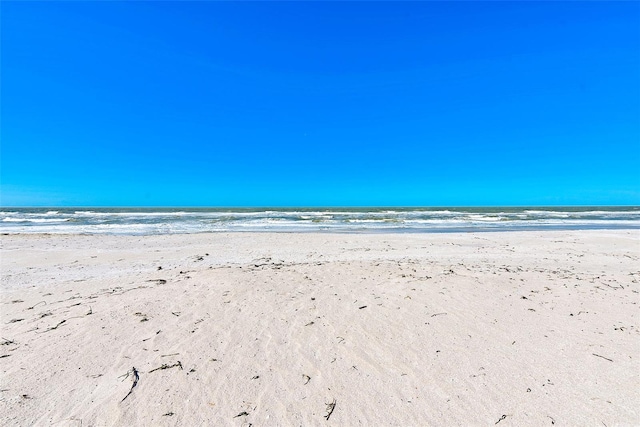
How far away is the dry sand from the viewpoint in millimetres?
3020

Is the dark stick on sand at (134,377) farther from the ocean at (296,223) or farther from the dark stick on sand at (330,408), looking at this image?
the ocean at (296,223)

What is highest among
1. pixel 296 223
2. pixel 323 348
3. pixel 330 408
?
pixel 296 223

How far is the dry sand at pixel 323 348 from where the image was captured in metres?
3.02

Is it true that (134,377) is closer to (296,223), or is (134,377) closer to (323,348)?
(323,348)

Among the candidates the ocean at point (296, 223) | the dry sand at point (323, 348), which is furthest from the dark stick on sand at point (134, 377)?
the ocean at point (296, 223)

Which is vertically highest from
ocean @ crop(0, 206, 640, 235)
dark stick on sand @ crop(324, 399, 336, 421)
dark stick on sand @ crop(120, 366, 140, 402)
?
ocean @ crop(0, 206, 640, 235)

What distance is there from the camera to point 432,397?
3164 millimetres

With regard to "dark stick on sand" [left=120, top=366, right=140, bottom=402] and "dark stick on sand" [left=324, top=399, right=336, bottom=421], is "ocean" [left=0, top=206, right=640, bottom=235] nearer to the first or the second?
"dark stick on sand" [left=120, top=366, right=140, bottom=402]

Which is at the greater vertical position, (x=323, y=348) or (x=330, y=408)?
(x=323, y=348)

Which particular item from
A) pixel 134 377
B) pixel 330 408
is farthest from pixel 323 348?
pixel 134 377

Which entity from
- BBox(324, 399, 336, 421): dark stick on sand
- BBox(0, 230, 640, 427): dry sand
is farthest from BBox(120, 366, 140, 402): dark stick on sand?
BBox(324, 399, 336, 421): dark stick on sand

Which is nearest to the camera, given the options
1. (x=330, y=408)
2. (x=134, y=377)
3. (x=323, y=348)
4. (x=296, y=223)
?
(x=330, y=408)

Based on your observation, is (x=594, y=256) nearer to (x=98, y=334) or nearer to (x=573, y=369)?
(x=573, y=369)

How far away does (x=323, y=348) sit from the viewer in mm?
4172
